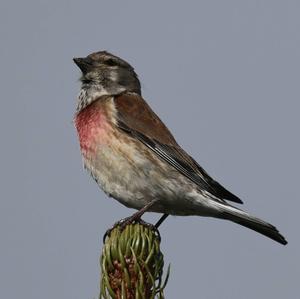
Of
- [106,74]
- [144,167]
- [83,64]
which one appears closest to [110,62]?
[106,74]

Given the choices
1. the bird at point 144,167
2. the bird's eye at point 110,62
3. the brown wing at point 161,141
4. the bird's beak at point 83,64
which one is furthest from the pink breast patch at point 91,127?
the bird's eye at point 110,62

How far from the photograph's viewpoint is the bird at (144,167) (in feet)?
22.9

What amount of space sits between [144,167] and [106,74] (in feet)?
5.47

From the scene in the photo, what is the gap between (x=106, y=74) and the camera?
8.22 m

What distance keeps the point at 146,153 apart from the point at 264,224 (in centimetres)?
151

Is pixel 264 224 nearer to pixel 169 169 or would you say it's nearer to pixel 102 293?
pixel 169 169

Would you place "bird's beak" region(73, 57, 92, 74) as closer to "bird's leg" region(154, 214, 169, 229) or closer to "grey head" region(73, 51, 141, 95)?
"grey head" region(73, 51, 141, 95)

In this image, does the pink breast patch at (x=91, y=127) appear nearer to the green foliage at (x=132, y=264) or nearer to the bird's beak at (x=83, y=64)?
the bird's beak at (x=83, y=64)

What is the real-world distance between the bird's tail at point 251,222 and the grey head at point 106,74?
212cm

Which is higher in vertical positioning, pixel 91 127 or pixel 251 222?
pixel 91 127

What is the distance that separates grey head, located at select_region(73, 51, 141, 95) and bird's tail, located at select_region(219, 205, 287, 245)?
6.96 ft

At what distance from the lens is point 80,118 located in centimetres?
753

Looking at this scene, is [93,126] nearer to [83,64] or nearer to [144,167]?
[144,167]

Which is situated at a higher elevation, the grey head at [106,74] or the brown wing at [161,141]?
the grey head at [106,74]
